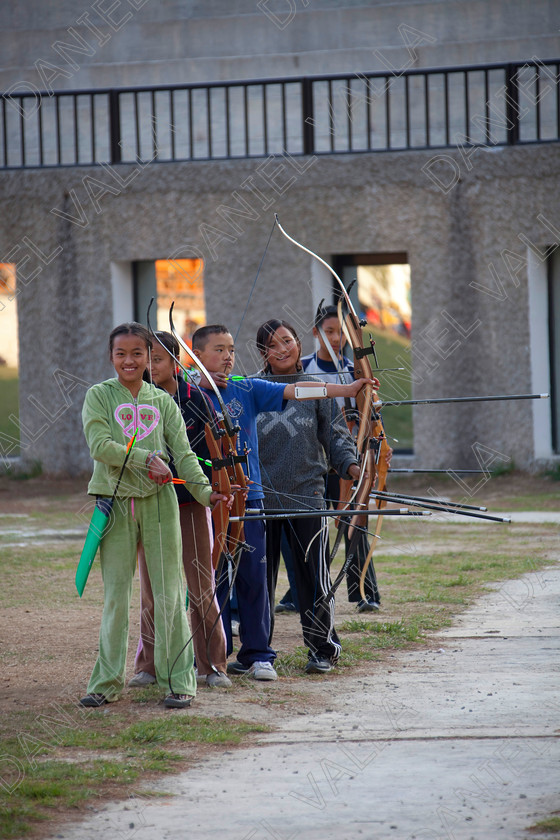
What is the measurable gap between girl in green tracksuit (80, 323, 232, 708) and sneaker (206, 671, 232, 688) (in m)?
0.30

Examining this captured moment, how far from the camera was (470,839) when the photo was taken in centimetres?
335

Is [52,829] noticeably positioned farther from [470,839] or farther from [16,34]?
[16,34]

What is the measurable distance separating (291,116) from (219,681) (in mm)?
11437

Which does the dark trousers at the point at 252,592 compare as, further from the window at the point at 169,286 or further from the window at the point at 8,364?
the window at the point at 8,364

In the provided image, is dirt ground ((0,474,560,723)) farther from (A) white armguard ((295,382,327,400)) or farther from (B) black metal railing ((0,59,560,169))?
(B) black metal railing ((0,59,560,169))

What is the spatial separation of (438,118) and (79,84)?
18.0 feet

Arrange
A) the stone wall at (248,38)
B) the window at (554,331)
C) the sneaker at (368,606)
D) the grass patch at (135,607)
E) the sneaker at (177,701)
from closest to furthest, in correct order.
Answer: the grass patch at (135,607), the sneaker at (177,701), the sneaker at (368,606), the window at (554,331), the stone wall at (248,38)

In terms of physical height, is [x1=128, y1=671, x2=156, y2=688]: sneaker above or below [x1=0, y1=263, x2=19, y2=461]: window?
below

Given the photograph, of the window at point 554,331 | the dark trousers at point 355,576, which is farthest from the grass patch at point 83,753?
the window at point 554,331

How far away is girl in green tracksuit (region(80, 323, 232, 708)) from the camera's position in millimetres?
4930

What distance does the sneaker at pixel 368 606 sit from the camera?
22.8 feet

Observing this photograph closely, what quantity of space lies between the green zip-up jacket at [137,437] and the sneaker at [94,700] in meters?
0.88

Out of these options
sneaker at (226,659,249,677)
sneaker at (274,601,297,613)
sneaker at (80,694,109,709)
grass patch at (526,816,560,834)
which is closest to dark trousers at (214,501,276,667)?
sneaker at (226,659,249,677)

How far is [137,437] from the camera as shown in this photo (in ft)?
16.4
